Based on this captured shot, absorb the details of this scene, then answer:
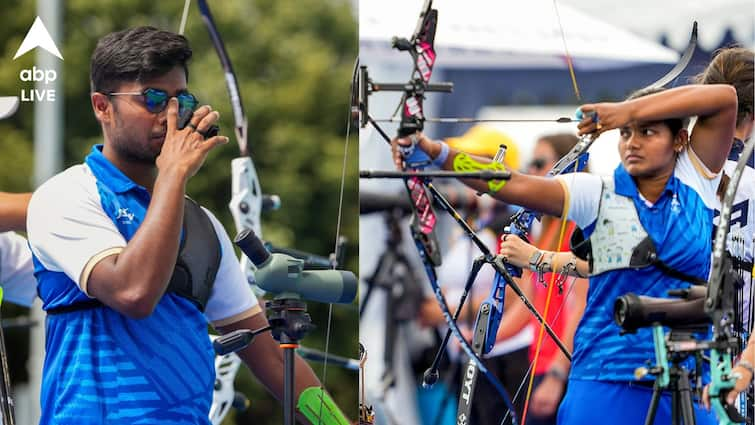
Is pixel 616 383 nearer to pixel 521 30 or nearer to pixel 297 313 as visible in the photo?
pixel 297 313

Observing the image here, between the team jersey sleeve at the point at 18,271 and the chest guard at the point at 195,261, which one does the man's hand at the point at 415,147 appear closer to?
the chest guard at the point at 195,261

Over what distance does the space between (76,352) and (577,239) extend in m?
1.32

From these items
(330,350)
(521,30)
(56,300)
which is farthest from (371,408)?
(330,350)

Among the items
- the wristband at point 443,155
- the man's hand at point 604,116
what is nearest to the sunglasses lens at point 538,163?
the man's hand at point 604,116

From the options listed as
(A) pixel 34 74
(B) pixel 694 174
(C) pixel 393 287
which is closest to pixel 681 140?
(B) pixel 694 174

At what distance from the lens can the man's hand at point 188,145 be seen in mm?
2984

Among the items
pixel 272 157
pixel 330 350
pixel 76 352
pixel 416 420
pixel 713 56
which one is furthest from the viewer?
pixel 272 157

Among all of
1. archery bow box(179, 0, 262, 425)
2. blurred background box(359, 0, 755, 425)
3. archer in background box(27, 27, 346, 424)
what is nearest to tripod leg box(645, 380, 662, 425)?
blurred background box(359, 0, 755, 425)

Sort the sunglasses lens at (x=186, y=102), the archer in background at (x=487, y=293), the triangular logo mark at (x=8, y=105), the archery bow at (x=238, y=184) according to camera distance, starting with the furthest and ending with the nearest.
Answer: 1. the archery bow at (x=238, y=184)
2. the triangular logo mark at (x=8, y=105)
3. the archer in background at (x=487, y=293)
4. the sunglasses lens at (x=186, y=102)

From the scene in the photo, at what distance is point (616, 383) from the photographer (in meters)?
3.12

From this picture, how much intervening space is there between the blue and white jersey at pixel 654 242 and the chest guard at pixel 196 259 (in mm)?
969

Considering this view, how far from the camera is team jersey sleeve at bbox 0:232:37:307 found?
12.7 ft

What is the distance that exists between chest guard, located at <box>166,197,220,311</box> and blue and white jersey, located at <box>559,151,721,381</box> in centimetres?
97

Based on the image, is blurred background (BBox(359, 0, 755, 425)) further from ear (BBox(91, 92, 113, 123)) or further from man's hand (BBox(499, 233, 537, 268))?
ear (BBox(91, 92, 113, 123))
